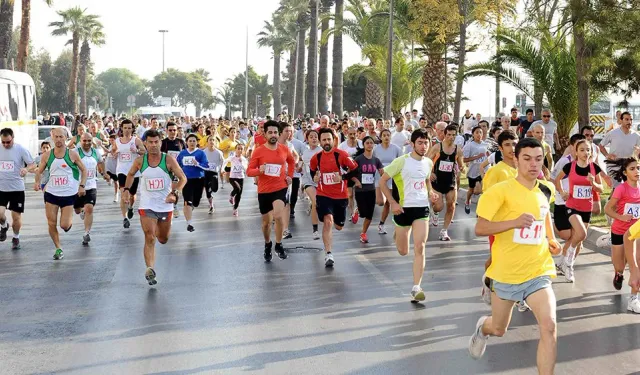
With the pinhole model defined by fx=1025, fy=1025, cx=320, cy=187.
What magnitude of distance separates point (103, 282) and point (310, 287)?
7.51 ft

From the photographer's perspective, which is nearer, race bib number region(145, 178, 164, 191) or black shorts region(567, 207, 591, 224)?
race bib number region(145, 178, 164, 191)

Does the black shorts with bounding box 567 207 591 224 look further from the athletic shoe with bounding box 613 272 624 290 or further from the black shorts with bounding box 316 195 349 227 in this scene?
the black shorts with bounding box 316 195 349 227

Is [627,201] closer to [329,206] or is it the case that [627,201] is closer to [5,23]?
[329,206]

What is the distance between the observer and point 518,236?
253 inches

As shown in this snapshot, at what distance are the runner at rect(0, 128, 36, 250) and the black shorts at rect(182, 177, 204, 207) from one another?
2.99 meters

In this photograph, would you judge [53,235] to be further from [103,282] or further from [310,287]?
[310,287]

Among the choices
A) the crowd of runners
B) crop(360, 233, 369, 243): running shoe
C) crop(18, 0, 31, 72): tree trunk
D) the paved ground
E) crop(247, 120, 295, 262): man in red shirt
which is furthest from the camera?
crop(18, 0, 31, 72): tree trunk

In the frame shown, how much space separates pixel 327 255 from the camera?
1225 cm

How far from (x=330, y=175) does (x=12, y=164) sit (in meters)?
4.57

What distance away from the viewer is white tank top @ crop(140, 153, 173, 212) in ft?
36.2

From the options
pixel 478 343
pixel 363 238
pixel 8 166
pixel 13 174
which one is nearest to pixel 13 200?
pixel 13 174

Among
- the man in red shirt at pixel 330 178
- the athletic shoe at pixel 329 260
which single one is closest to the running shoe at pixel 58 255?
the man in red shirt at pixel 330 178

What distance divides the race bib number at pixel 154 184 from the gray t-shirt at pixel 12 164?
3.83 meters

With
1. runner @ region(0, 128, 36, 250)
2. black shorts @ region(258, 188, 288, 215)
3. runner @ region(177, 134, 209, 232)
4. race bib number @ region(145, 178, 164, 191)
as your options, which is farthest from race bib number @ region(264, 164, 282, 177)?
runner @ region(177, 134, 209, 232)
